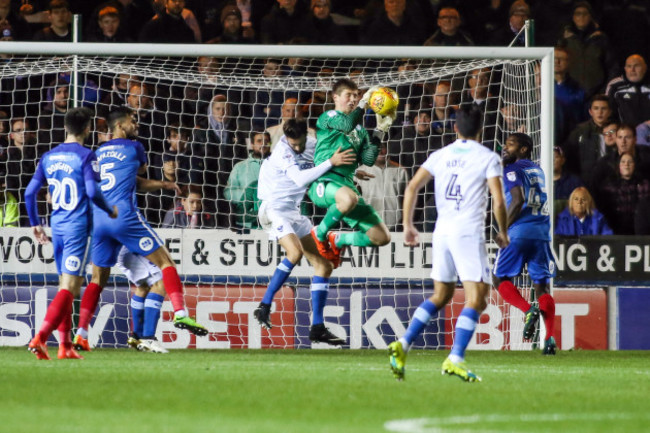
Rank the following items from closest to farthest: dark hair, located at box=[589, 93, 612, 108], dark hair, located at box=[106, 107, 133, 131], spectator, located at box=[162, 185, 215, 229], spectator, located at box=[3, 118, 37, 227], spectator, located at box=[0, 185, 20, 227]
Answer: dark hair, located at box=[106, 107, 133, 131] < spectator, located at box=[0, 185, 20, 227] < spectator, located at box=[162, 185, 215, 229] < spectator, located at box=[3, 118, 37, 227] < dark hair, located at box=[589, 93, 612, 108]

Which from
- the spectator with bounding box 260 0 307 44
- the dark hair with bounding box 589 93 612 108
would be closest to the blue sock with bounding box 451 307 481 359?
the dark hair with bounding box 589 93 612 108

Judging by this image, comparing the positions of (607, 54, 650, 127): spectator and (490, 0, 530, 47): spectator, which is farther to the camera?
(490, 0, 530, 47): spectator

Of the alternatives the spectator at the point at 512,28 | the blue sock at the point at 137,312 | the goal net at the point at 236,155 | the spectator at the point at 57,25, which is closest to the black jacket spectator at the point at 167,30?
the goal net at the point at 236,155

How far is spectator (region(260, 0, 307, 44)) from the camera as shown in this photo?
15164mm

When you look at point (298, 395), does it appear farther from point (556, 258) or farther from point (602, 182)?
point (602, 182)

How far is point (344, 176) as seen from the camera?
1059 centimetres

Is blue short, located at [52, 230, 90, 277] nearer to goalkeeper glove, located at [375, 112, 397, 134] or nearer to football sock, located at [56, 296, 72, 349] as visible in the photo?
football sock, located at [56, 296, 72, 349]

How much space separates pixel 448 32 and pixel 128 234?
261 inches

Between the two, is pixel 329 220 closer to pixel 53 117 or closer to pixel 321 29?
Answer: pixel 53 117

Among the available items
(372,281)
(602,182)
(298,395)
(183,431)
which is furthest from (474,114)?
(602,182)

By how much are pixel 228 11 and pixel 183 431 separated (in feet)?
34.8

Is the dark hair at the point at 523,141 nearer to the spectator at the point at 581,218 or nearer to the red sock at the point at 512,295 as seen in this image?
the red sock at the point at 512,295

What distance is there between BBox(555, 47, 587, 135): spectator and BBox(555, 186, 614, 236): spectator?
1668mm

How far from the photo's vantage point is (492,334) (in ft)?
40.0
